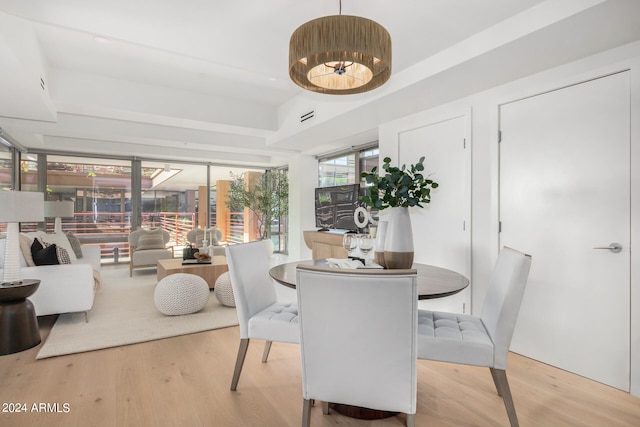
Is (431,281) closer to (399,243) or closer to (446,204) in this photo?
(399,243)

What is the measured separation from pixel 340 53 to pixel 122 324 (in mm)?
3186

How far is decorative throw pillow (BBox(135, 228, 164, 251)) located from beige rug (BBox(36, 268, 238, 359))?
5.03 ft

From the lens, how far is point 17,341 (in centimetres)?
277

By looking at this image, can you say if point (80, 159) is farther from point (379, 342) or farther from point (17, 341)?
point (379, 342)

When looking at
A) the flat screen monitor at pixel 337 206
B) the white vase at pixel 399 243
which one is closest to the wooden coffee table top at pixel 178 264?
the flat screen monitor at pixel 337 206

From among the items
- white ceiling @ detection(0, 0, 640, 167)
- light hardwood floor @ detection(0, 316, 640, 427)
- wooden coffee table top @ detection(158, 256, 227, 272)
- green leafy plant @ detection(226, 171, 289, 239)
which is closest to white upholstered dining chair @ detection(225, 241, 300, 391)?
light hardwood floor @ detection(0, 316, 640, 427)

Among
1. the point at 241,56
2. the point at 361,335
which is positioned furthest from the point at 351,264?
the point at 241,56

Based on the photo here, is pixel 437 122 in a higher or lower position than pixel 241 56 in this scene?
lower

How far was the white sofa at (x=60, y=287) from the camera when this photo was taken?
319 cm

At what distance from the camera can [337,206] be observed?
5.77 metres

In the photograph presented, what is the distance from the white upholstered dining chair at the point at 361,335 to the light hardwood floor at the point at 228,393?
577mm

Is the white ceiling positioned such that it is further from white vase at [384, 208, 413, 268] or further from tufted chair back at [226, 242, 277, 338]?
tufted chair back at [226, 242, 277, 338]

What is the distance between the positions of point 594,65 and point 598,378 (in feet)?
7.11

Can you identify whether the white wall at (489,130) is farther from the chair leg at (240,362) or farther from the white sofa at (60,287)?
the white sofa at (60,287)
